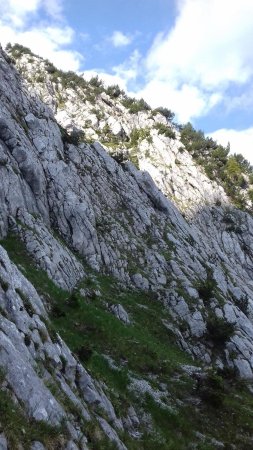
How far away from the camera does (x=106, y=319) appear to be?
2541 centimetres

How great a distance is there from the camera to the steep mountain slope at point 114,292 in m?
13.7

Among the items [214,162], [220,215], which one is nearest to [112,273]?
Result: [220,215]

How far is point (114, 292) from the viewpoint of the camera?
104 ft

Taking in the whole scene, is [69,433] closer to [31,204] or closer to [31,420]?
[31,420]

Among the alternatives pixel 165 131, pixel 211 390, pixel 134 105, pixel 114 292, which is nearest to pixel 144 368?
pixel 211 390

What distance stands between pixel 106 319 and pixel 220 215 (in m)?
43.3

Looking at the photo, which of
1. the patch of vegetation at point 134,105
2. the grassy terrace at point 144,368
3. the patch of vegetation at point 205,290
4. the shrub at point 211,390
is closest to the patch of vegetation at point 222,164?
the patch of vegetation at point 134,105

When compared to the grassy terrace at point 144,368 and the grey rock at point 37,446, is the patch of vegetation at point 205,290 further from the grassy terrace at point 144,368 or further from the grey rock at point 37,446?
the grey rock at point 37,446

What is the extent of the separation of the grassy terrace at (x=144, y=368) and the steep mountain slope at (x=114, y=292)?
0.30ft

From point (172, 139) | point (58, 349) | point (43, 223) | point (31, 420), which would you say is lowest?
point (31, 420)

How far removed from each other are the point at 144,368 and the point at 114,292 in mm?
10345

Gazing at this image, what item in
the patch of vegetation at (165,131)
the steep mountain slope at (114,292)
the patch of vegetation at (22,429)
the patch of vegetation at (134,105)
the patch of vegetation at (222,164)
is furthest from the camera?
the patch of vegetation at (134,105)

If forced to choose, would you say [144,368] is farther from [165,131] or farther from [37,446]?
[165,131]

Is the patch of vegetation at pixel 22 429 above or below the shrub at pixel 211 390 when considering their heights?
below
